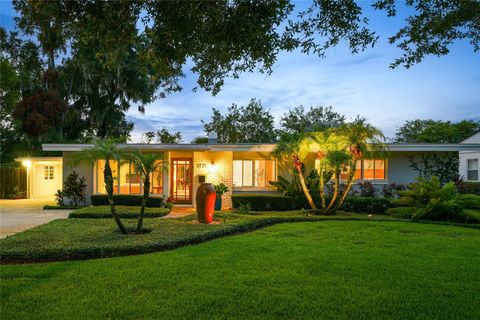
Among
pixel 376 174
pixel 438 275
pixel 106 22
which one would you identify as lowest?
pixel 438 275

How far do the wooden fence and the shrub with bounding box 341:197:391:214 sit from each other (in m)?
18.6

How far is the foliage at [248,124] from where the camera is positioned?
39625mm

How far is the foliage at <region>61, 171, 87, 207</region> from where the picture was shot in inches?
687

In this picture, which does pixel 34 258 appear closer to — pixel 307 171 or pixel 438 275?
pixel 438 275

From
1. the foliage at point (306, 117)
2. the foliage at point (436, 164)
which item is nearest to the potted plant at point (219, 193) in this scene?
the foliage at point (436, 164)

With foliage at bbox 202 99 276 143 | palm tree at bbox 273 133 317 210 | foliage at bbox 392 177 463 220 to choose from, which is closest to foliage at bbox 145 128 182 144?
foliage at bbox 202 99 276 143

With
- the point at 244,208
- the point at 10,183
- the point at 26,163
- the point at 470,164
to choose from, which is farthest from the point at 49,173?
the point at 470,164

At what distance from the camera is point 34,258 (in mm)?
7203

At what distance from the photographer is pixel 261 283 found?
5.64 metres

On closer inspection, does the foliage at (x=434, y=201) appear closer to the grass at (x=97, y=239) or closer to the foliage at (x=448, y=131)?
the grass at (x=97, y=239)

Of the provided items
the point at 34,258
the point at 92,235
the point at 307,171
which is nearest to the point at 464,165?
the point at 307,171

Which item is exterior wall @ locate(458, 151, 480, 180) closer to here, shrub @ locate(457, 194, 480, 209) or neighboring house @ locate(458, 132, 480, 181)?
neighboring house @ locate(458, 132, 480, 181)

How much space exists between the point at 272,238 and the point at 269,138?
30.7 meters

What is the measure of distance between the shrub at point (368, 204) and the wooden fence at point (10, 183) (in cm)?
1859
